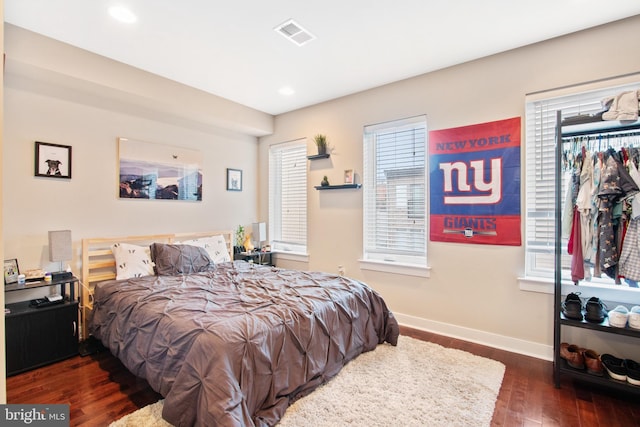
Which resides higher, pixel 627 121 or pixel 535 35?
pixel 535 35

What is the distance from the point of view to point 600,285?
2.54 m

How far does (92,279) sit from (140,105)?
1962 millimetres

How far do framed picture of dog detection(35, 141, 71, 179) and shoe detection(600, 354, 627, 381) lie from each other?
190 inches

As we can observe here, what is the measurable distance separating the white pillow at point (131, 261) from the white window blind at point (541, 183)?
3769mm

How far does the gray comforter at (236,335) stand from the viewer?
1700 millimetres

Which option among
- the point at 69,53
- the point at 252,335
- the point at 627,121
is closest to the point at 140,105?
the point at 69,53

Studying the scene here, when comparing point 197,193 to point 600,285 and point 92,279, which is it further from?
point 600,285

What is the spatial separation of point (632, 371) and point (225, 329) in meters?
2.75

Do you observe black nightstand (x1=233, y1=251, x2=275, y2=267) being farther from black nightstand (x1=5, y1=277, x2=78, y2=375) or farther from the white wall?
black nightstand (x1=5, y1=277, x2=78, y2=375)

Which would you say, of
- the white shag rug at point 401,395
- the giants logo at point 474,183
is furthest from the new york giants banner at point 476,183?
the white shag rug at point 401,395

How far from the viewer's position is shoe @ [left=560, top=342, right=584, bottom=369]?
2.30 m

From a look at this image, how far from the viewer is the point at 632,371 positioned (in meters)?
2.14

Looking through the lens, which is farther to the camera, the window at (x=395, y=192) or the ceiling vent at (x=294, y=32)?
the window at (x=395, y=192)

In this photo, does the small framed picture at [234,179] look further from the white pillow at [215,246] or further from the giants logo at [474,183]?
the giants logo at [474,183]
